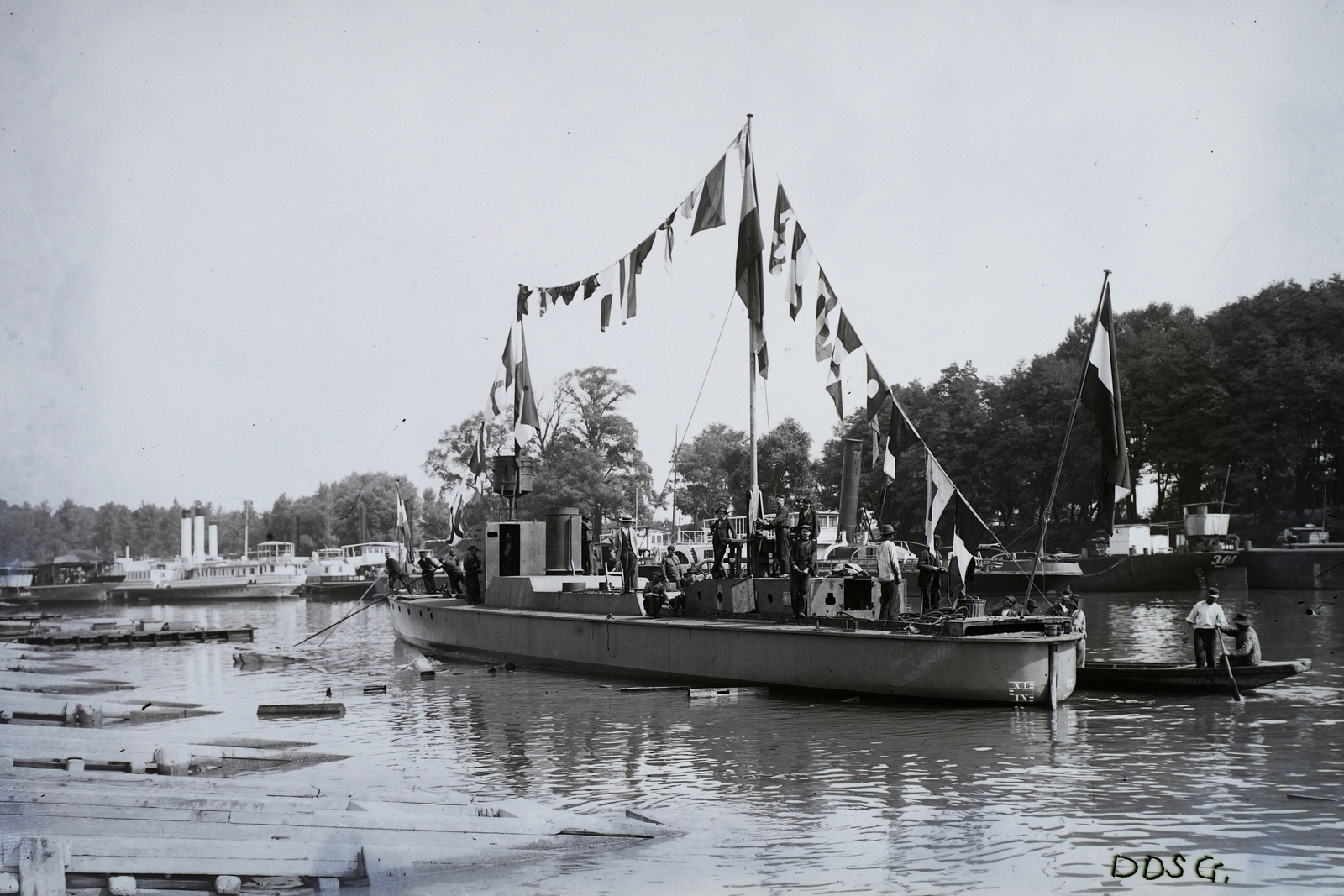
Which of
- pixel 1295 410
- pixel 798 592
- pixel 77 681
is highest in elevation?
pixel 1295 410

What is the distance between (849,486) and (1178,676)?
30.6 feet

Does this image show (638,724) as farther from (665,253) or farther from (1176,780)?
(665,253)

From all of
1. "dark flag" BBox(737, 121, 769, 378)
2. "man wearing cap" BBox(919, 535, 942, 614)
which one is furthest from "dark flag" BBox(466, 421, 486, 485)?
"man wearing cap" BBox(919, 535, 942, 614)

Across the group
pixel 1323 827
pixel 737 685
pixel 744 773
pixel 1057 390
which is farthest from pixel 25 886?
pixel 1057 390

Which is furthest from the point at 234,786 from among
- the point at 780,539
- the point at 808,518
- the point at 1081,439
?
the point at 1081,439

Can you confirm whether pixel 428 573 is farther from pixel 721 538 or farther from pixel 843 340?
pixel 843 340

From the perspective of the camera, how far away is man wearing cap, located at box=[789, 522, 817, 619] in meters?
17.6

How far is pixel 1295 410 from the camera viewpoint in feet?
152

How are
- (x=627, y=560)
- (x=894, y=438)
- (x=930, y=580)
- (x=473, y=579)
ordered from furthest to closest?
(x=473, y=579)
(x=627, y=560)
(x=930, y=580)
(x=894, y=438)

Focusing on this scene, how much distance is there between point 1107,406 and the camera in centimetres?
1575

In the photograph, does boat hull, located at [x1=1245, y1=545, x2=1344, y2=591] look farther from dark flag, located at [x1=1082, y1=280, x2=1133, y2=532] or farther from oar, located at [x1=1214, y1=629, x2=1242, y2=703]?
dark flag, located at [x1=1082, y1=280, x2=1133, y2=532]

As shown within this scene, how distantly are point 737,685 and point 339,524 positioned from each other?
92638 millimetres

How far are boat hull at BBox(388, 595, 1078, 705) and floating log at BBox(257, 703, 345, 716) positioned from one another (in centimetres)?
527

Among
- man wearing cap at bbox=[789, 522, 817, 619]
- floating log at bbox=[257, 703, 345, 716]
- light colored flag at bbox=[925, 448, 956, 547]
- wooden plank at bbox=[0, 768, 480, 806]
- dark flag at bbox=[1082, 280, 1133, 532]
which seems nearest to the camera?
wooden plank at bbox=[0, 768, 480, 806]
